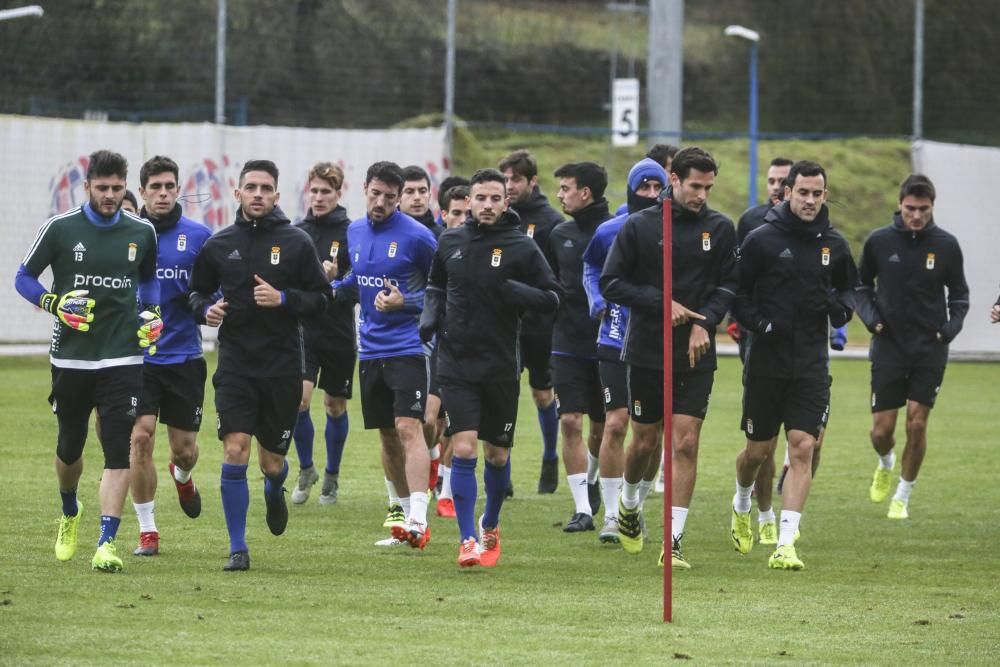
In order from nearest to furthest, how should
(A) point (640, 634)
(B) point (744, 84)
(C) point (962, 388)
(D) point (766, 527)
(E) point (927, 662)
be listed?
(E) point (927, 662) → (A) point (640, 634) → (D) point (766, 527) → (C) point (962, 388) → (B) point (744, 84)

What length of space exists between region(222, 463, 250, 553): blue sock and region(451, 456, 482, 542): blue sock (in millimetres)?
1174

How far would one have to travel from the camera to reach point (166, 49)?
28125mm

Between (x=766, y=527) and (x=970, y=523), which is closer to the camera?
(x=766, y=527)

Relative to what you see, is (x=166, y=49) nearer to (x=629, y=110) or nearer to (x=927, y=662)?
(x=629, y=110)

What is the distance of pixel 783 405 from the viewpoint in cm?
1027

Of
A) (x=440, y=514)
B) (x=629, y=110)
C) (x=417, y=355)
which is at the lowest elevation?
(x=440, y=514)

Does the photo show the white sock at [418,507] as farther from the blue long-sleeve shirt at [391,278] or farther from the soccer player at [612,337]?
the soccer player at [612,337]

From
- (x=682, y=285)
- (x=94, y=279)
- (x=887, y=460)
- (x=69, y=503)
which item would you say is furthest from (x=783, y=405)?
(x=69, y=503)

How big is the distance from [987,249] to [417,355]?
60.6ft

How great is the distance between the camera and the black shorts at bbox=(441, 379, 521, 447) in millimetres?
9852

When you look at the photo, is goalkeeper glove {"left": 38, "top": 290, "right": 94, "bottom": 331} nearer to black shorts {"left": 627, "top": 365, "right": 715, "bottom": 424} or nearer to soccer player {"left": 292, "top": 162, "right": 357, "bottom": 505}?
black shorts {"left": 627, "top": 365, "right": 715, "bottom": 424}

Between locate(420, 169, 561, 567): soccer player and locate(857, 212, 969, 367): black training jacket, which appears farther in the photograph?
locate(857, 212, 969, 367): black training jacket

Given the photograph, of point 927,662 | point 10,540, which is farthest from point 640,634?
point 10,540

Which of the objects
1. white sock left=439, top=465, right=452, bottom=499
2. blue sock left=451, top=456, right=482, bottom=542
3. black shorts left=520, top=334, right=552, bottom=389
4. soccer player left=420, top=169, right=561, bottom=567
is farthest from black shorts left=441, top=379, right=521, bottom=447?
black shorts left=520, top=334, right=552, bottom=389
